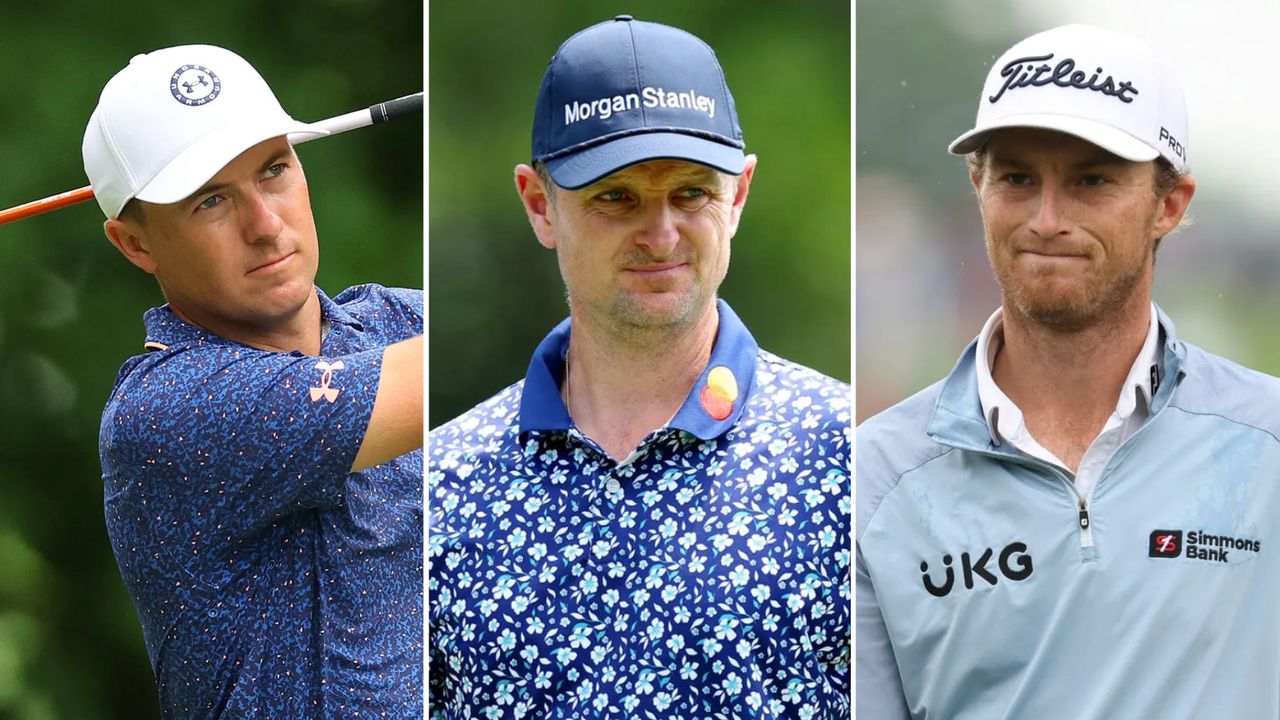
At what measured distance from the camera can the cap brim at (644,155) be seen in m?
2.75

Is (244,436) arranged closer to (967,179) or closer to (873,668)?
(873,668)

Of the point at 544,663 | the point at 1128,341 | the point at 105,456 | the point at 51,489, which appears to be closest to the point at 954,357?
the point at 1128,341

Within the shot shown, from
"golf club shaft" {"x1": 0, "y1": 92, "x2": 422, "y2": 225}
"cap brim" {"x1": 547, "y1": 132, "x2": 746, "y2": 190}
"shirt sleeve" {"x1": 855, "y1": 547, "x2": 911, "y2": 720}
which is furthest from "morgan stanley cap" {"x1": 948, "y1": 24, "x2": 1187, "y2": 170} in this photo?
"golf club shaft" {"x1": 0, "y1": 92, "x2": 422, "y2": 225}

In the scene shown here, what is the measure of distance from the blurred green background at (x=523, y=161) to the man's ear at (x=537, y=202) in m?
0.06

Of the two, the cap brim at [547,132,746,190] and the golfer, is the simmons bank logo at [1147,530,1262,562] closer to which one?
the golfer

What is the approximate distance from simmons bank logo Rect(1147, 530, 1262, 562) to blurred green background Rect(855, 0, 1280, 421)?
0.34 metres

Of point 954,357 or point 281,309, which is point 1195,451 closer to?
point 954,357

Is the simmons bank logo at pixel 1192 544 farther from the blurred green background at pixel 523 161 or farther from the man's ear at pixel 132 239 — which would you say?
the man's ear at pixel 132 239

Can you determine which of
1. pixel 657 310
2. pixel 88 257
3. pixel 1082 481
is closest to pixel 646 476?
pixel 657 310

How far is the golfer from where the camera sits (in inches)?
111

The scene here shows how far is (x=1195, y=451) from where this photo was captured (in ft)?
9.49

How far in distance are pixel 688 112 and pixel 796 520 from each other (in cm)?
70

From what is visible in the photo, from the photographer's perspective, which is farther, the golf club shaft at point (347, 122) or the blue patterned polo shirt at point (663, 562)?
the golf club shaft at point (347, 122)

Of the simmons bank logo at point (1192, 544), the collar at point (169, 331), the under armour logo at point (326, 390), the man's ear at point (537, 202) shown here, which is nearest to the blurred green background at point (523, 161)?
the man's ear at point (537, 202)
